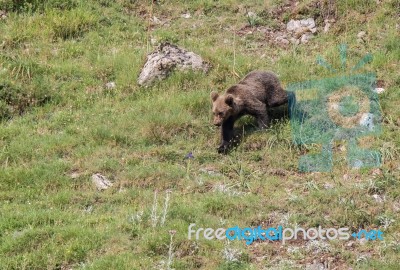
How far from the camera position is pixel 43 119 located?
10125 millimetres

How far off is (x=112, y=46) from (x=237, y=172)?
3.90 meters

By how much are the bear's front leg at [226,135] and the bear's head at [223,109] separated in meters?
0.07

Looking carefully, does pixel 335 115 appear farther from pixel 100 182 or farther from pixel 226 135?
pixel 100 182

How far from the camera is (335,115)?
31.6 ft

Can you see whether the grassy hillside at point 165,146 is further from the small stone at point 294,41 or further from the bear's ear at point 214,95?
the bear's ear at point 214,95

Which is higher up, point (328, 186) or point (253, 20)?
point (253, 20)

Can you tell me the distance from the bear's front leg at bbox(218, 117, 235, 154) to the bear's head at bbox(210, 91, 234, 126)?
0.07m

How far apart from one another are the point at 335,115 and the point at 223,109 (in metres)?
1.44

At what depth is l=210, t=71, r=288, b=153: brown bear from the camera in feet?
31.2

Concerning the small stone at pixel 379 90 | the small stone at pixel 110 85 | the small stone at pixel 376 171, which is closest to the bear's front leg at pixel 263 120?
the small stone at pixel 379 90

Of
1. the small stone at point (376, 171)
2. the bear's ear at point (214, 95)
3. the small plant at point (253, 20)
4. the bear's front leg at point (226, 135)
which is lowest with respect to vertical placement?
the bear's front leg at point (226, 135)

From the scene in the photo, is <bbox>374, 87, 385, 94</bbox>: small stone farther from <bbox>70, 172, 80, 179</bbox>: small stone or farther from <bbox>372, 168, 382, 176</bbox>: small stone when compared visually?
<bbox>70, 172, 80, 179</bbox>: small stone

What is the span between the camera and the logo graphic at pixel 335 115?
28.8ft

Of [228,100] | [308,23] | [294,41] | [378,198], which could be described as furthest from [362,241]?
[308,23]
